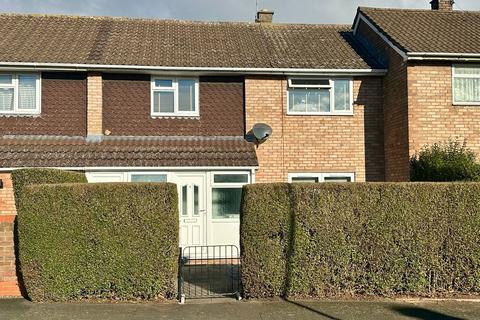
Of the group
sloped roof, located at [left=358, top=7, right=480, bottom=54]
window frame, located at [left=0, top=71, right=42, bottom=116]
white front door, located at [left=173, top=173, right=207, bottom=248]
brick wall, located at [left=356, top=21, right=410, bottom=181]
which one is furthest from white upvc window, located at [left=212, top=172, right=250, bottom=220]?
sloped roof, located at [left=358, top=7, right=480, bottom=54]

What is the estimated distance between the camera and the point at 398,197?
8094 mm

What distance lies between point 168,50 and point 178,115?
2.26 meters

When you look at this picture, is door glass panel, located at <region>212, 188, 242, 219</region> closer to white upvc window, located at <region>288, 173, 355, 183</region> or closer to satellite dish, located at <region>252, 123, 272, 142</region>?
satellite dish, located at <region>252, 123, 272, 142</region>

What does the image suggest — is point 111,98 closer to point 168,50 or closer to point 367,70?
point 168,50

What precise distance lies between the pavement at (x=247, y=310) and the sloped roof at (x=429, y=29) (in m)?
7.05

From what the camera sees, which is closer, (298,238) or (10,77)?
(298,238)

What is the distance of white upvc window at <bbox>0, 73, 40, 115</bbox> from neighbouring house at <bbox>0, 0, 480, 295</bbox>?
26 mm

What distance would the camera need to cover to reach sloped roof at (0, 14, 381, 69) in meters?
13.4

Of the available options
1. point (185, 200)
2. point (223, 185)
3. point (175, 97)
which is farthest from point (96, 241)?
point (175, 97)

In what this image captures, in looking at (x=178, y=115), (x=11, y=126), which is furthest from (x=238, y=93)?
(x=11, y=126)

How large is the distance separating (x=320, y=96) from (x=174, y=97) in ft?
13.3

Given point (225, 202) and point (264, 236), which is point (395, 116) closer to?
point (225, 202)

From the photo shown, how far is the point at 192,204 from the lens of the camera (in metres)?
12.5

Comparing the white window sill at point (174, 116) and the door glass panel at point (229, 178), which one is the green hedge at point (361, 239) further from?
the white window sill at point (174, 116)
